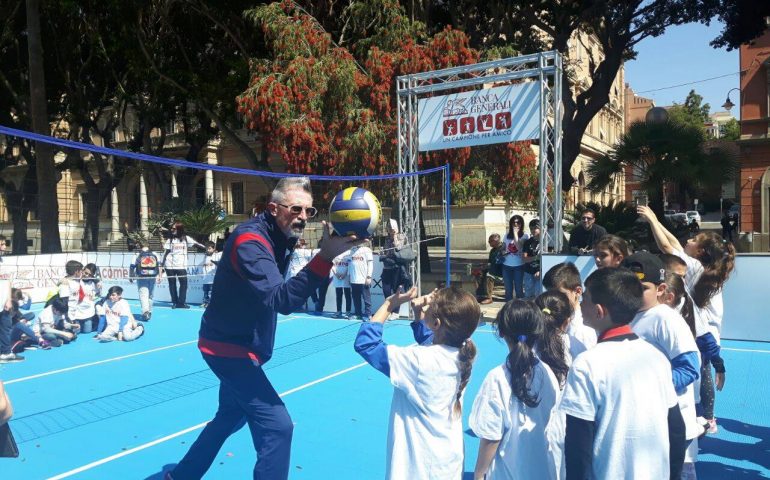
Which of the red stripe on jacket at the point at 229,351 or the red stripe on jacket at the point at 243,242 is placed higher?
the red stripe on jacket at the point at 243,242

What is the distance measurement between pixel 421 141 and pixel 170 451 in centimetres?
820

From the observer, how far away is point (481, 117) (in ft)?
38.3

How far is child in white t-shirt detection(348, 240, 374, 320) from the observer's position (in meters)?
13.0

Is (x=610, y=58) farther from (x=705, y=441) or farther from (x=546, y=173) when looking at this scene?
(x=705, y=441)

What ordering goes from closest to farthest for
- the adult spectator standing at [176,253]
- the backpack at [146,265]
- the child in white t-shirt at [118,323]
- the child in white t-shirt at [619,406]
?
the child in white t-shirt at [619,406]
the child in white t-shirt at [118,323]
the backpack at [146,265]
the adult spectator standing at [176,253]

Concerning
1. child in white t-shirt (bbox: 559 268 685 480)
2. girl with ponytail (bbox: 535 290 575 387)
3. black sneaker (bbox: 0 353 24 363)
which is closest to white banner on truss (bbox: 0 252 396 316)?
black sneaker (bbox: 0 353 24 363)

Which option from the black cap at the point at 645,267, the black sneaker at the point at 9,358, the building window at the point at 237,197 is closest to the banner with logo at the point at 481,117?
the black sneaker at the point at 9,358

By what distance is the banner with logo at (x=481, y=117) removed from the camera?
11234mm

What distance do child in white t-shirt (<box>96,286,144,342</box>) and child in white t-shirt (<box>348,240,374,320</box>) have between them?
391cm

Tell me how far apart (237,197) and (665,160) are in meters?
19.9

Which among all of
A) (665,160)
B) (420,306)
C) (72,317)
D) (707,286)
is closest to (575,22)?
(665,160)

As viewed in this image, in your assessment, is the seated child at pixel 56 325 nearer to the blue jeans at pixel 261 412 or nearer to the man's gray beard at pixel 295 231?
the blue jeans at pixel 261 412

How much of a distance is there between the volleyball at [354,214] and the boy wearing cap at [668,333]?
156 cm

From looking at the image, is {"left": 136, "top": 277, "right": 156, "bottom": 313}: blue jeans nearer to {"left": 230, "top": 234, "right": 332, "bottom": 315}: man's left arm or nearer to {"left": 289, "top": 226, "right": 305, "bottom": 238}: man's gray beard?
{"left": 289, "top": 226, "right": 305, "bottom": 238}: man's gray beard
